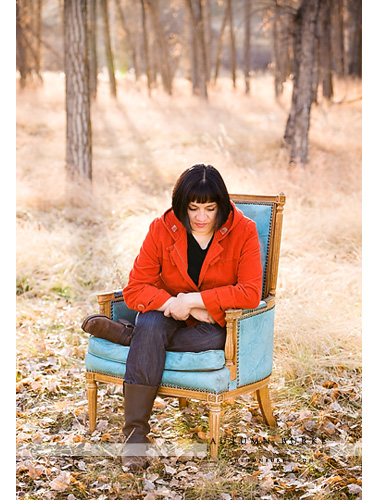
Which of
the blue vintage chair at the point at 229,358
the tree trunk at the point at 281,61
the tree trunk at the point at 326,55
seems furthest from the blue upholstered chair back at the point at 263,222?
the tree trunk at the point at 281,61

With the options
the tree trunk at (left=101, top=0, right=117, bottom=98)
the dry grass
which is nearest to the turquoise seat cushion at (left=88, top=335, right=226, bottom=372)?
the dry grass

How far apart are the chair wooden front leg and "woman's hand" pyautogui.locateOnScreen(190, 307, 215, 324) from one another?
75cm

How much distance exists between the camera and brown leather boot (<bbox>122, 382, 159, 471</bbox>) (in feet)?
10.1

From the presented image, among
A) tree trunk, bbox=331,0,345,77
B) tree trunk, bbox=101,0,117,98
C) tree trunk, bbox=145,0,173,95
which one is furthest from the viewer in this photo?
tree trunk, bbox=145,0,173,95

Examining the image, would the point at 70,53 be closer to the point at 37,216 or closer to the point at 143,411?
the point at 37,216

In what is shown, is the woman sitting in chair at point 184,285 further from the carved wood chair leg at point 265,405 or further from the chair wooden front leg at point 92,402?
the carved wood chair leg at point 265,405

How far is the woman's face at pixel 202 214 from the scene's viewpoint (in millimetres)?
3125

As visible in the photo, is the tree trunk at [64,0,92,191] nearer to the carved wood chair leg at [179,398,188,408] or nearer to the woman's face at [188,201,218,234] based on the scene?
the carved wood chair leg at [179,398,188,408]

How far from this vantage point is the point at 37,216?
311 inches

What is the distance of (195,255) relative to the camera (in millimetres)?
3289

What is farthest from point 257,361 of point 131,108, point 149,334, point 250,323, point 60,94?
point 60,94

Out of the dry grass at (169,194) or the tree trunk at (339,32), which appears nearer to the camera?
the dry grass at (169,194)

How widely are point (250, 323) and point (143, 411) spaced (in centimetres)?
73

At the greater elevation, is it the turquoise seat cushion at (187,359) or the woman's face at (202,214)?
the woman's face at (202,214)
